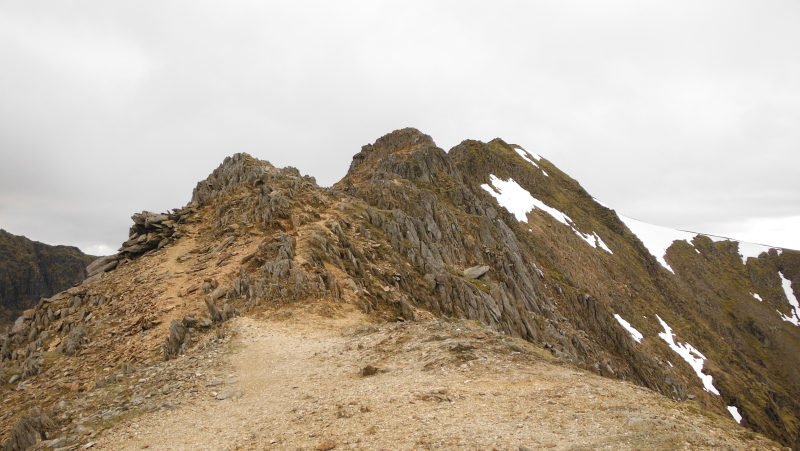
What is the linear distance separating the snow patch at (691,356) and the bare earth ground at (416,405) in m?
66.4

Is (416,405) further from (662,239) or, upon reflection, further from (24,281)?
(24,281)

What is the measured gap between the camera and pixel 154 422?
1081 cm

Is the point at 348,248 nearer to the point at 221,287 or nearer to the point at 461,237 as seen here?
the point at 221,287

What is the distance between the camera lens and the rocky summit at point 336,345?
8953 mm

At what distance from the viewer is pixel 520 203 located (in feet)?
263

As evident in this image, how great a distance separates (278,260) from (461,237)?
26909 mm

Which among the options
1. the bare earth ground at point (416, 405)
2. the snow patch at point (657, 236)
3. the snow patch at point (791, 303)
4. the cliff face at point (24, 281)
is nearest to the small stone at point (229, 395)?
the bare earth ground at point (416, 405)

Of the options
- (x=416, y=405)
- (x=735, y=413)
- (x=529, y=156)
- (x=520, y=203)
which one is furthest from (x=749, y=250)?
(x=416, y=405)

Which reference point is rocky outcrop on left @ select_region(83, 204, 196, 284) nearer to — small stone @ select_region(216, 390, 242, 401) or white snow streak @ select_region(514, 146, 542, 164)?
small stone @ select_region(216, 390, 242, 401)

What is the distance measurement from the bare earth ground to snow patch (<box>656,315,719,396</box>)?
66.4m

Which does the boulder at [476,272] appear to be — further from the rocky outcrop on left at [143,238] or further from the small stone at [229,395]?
the small stone at [229,395]

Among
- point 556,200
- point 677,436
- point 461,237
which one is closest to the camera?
point 677,436

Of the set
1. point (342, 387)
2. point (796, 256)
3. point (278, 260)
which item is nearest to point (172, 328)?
point (278, 260)

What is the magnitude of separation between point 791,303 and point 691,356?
3024 inches
